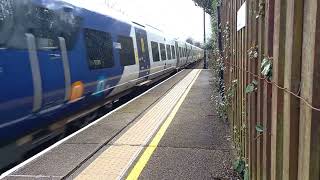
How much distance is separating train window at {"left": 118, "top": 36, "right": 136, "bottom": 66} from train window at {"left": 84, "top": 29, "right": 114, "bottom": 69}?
47.1 inches

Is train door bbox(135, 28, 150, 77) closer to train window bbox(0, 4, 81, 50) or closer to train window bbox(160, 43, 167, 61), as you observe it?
train window bbox(160, 43, 167, 61)

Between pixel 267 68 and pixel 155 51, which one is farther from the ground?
pixel 267 68

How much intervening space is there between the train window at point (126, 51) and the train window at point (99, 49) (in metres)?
1.20

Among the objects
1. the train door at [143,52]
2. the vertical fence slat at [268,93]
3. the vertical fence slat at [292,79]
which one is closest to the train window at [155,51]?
the train door at [143,52]

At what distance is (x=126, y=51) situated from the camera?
13.1 m

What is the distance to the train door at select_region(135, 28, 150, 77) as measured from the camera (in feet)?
51.4

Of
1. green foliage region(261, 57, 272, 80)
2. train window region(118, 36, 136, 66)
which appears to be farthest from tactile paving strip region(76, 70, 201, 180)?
train window region(118, 36, 136, 66)

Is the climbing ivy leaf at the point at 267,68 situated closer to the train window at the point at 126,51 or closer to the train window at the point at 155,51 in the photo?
the train window at the point at 126,51

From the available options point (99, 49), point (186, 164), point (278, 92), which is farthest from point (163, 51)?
point (278, 92)

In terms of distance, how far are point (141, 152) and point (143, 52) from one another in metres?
10.8

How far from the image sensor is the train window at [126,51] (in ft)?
40.9

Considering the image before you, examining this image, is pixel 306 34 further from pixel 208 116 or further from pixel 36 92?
pixel 208 116

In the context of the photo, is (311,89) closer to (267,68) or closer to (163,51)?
(267,68)

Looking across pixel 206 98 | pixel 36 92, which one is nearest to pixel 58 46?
pixel 36 92
